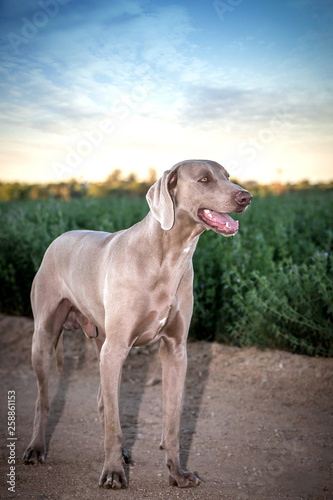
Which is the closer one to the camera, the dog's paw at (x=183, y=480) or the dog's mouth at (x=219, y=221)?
the dog's mouth at (x=219, y=221)

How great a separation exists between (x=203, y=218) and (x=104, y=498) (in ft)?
5.86

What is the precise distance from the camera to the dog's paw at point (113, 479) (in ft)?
10.1

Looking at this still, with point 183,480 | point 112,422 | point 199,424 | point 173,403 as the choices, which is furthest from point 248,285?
point 112,422

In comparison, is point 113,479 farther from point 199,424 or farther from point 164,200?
point 164,200

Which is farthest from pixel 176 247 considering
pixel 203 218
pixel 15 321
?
pixel 15 321

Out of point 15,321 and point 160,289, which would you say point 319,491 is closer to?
point 160,289

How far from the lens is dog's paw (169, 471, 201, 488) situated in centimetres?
317

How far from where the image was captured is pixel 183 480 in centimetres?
318

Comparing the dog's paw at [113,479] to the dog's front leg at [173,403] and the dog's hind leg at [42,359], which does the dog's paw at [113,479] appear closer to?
the dog's front leg at [173,403]

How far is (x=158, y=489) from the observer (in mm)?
3168

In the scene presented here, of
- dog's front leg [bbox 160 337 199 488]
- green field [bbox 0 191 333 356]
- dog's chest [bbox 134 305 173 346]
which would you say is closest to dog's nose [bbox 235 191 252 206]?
dog's chest [bbox 134 305 173 346]

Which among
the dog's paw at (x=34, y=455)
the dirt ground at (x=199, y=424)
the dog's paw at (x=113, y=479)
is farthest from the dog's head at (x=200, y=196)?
the dog's paw at (x=34, y=455)

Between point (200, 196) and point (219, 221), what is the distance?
19 centimetres

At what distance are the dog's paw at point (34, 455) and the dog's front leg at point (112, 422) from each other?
0.71 m
